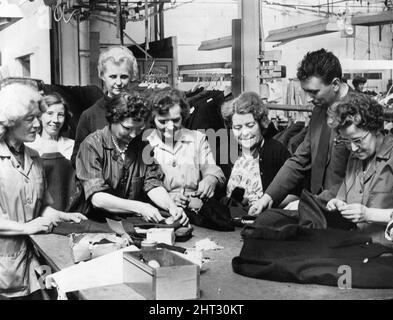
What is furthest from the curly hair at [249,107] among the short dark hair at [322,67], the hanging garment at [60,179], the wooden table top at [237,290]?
the wooden table top at [237,290]

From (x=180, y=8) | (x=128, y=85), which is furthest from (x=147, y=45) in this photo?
(x=128, y=85)

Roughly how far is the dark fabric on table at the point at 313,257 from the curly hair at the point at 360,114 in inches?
14.6

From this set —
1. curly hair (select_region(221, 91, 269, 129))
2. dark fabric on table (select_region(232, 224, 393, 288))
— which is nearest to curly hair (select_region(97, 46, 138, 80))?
curly hair (select_region(221, 91, 269, 129))

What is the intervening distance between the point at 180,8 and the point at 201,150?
1509 mm

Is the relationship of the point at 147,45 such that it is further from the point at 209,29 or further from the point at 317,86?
the point at 317,86

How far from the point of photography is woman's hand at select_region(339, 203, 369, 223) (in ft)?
6.31

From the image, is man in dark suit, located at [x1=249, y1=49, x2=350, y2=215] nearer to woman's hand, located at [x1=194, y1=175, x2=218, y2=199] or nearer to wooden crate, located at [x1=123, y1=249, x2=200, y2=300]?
woman's hand, located at [x1=194, y1=175, x2=218, y2=199]

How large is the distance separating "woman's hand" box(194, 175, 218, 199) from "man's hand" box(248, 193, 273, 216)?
22cm

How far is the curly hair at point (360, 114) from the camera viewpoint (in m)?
2.00

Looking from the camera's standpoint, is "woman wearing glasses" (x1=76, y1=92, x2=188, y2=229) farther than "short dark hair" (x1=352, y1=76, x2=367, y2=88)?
No

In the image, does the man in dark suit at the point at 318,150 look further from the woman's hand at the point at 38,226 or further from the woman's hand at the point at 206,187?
the woman's hand at the point at 38,226

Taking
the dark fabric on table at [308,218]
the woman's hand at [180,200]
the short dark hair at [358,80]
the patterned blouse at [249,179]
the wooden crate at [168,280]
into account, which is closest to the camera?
the wooden crate at [168,280]

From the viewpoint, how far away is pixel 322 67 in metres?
2.42

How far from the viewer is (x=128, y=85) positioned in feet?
9.41
